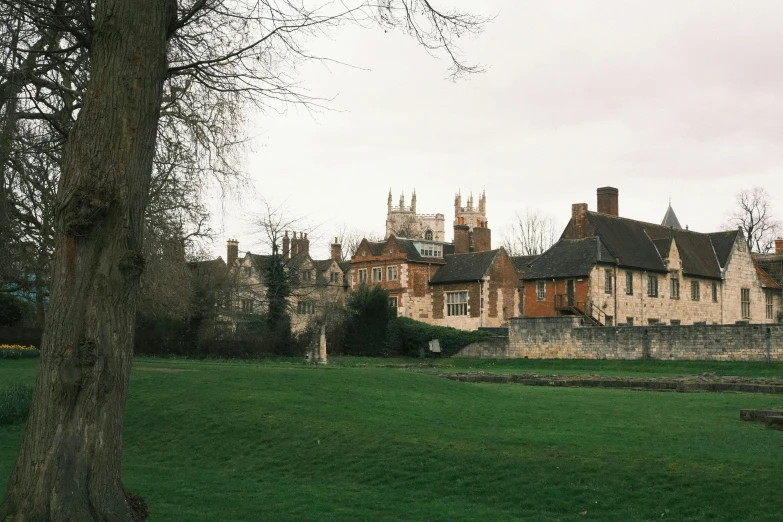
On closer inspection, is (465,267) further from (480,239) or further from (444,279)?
(480,239)

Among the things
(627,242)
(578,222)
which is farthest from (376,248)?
(627,242)

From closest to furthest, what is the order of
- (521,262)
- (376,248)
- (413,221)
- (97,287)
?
(97,287)
(376,248)
(521,262)
(413,221)

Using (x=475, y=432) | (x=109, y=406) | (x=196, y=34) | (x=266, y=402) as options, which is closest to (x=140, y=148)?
(x=109, y=406)

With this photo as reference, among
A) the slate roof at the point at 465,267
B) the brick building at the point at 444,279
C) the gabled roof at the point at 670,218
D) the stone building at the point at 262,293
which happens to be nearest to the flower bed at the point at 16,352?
the stone building at the point at 262,293

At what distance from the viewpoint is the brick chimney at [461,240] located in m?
69.3

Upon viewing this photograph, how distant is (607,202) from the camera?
60.9m

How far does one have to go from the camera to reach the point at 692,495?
11.0m

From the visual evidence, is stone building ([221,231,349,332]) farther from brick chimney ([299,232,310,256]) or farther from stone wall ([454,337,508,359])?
stone wall ([454,337,508,359])

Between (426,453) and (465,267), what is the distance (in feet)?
166

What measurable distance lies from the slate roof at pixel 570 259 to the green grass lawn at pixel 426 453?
1227 inches

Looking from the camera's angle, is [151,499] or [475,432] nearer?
[151,499]

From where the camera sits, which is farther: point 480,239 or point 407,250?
point 480,239

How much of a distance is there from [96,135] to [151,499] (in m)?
5.75

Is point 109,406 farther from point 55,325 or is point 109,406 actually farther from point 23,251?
point 23,251
